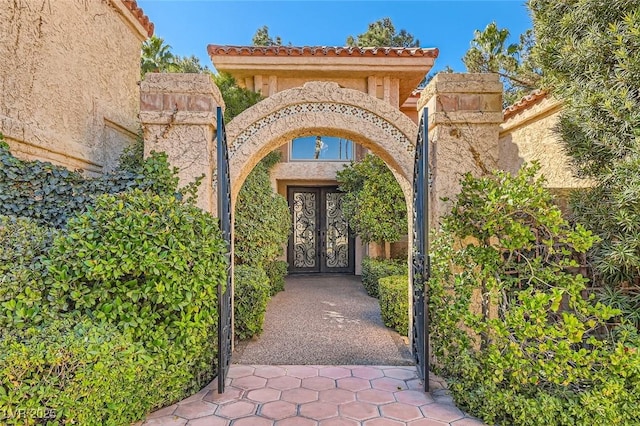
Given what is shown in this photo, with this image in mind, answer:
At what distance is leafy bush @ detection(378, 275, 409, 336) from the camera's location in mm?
5500

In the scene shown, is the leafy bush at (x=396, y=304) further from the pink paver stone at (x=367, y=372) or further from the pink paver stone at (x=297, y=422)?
the pink paver stone at (x=297, y=422)

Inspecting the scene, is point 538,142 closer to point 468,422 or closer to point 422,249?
point 422,249

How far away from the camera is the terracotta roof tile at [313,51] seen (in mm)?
8742

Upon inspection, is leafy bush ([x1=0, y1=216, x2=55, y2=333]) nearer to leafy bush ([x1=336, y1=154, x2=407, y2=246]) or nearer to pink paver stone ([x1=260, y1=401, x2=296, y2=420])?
pink paver stone ([x1=260, y1=401, x2=296, y2=420])

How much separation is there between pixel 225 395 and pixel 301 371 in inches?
37.4

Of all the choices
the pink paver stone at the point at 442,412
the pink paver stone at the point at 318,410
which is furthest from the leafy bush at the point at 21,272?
the pink paver stone at the point at 442,412

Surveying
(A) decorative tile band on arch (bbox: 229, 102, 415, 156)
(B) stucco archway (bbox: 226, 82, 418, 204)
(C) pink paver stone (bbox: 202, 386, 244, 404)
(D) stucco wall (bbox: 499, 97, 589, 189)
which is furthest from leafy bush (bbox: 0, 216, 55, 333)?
(D) stucco wall (bbox: 499, 97, 589, 189)

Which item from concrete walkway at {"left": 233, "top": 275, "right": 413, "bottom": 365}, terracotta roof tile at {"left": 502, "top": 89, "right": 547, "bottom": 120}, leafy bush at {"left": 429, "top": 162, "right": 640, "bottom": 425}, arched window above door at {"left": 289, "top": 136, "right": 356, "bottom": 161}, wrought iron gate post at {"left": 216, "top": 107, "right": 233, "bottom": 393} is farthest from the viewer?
arched window above door at {"left": 289, "top": 136, "right": 356, "bottom": 161}

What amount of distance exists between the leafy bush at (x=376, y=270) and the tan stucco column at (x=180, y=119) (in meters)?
5.08

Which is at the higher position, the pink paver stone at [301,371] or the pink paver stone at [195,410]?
the pink paver stone at [301,371]

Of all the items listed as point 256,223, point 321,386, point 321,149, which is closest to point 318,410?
point 321,386

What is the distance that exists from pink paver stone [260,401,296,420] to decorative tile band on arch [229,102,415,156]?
2840mm

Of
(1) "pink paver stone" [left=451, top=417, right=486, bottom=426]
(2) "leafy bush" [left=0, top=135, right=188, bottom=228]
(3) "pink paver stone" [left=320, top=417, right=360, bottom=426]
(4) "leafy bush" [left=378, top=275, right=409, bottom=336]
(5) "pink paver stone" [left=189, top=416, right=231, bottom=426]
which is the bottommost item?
(1) "pink paver stone" [left=451, top=417, right=486, bottom=426]

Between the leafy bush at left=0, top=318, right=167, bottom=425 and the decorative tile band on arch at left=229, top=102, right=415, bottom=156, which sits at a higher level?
the decorative tile band on arch at left=229, top=102, right=415, bottom=156
